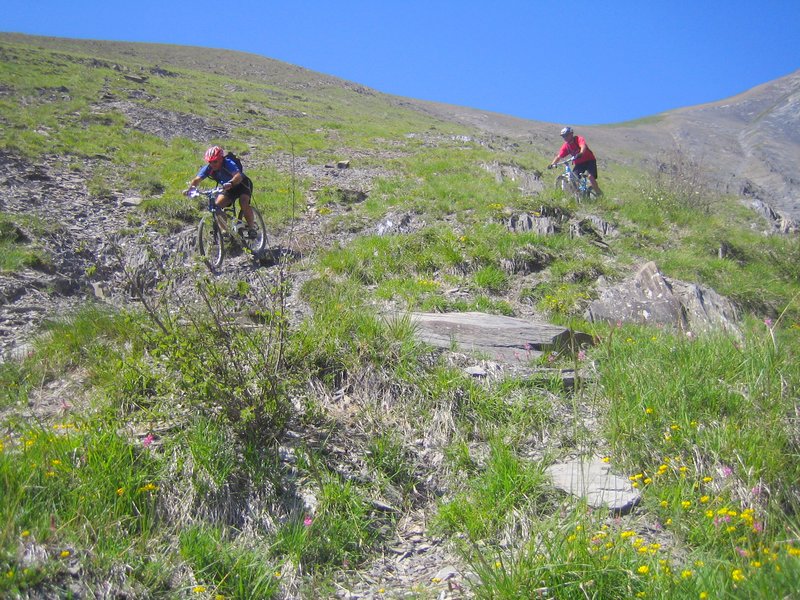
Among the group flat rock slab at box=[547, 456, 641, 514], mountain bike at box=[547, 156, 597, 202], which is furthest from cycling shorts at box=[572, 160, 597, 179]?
flat rock slab at box=[547, 456, 641, 514]

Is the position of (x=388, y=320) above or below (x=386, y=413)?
above

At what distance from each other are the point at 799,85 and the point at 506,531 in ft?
407

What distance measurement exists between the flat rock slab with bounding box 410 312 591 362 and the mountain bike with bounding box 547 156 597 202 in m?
8.25

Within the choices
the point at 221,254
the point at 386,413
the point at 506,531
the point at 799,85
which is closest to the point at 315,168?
the point at 221,254

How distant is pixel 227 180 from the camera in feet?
32.7

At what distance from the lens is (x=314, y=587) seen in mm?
3391

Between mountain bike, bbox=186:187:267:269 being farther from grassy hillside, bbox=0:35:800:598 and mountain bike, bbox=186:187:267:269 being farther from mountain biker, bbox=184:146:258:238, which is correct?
grassy hillside, bbox=0:35:800:598

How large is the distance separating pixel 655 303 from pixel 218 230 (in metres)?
7.41

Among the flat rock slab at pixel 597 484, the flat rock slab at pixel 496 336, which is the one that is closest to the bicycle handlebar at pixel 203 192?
the flat rock slab at pixel 496 336

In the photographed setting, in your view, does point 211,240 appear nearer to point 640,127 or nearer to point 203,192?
point 203,192

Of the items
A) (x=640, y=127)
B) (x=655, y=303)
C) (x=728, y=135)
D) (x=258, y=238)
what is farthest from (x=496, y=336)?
(x=640, y=127)

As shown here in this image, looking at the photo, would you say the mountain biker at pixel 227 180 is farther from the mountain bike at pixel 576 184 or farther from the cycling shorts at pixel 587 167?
the cycling shorts at pixel 587 167

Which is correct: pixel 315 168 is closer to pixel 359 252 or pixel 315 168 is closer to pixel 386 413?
pixel 359 252

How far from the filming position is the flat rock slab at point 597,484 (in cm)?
363
